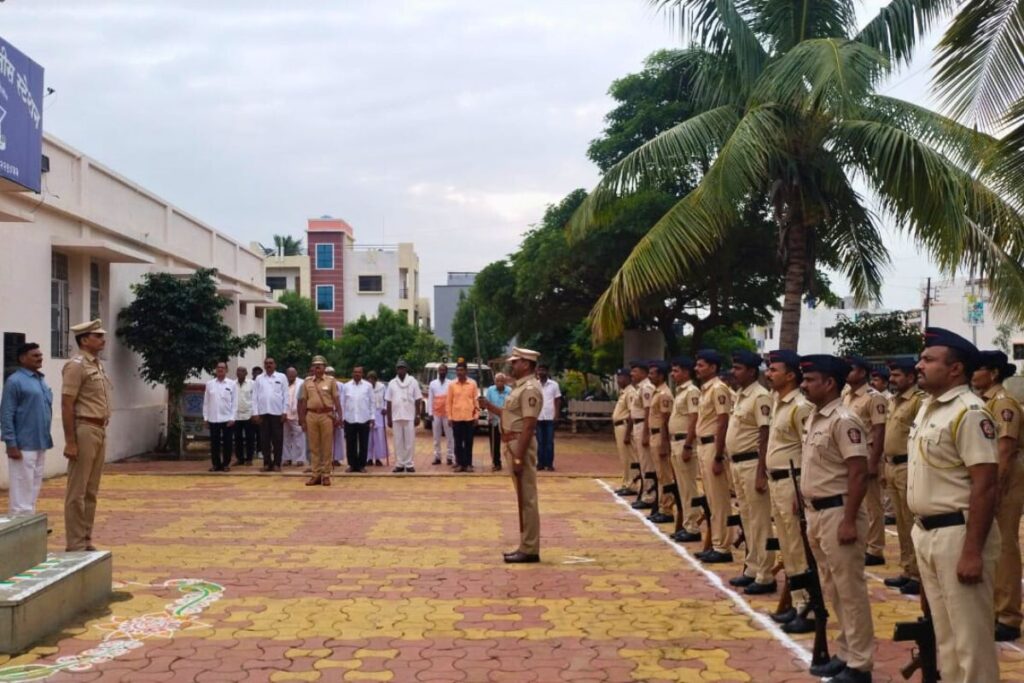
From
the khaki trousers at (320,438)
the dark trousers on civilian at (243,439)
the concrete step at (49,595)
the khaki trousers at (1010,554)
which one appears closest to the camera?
the concrete step at (49,595)

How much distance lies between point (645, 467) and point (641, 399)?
33.9 inches

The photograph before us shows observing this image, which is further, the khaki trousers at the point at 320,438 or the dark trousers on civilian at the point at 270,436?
the dark trousers on civilian at the point at 270,436

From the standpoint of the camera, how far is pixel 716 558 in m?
9.07

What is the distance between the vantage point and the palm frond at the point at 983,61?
7.89 m

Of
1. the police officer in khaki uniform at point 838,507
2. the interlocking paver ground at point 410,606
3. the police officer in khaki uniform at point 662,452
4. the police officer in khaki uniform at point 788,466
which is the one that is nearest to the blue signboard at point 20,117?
the interlocking paver ground at point 410,606

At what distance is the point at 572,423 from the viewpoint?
3011 centimetres

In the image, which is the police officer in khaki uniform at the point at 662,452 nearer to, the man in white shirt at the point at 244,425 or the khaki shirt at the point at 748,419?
the khaki shirt at the point at 748,419

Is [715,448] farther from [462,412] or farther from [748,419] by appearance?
[462,412]

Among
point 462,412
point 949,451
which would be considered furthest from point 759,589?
point 462,412

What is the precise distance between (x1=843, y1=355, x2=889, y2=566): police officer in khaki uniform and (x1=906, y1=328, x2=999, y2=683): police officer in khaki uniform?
152 inches

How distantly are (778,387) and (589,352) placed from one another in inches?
1133

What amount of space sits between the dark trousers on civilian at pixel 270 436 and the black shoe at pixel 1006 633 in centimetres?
1323

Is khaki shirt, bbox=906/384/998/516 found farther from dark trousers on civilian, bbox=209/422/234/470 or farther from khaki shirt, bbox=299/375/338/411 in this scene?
dark trousers on civilian, bbox=209/422/234/470

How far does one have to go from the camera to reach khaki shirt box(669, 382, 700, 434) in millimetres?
10055
